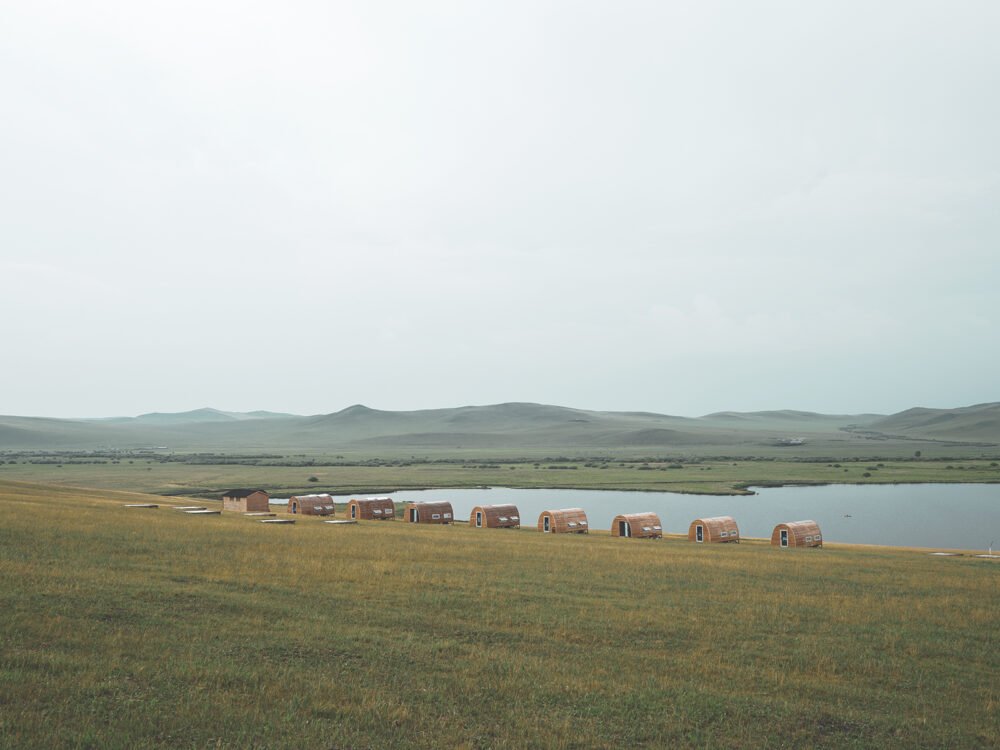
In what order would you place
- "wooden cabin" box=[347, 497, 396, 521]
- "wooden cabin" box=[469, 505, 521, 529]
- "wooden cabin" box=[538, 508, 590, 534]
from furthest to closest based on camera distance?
"wooden cabin" box=[347, 497, 396, 521] < "wooden cabin" box=[469, 505, 521, 529] < "wooden cabin" box=[538, 508, 590, 534]

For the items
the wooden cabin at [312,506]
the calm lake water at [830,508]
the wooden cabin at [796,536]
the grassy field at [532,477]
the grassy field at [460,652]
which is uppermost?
the grassy field at [460,652]

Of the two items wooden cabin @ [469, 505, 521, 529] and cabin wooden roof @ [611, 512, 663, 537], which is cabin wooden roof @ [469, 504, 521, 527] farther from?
cabin wooden roof @ [611, 512, 663, 537]

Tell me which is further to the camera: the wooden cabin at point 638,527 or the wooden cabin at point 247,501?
the wooden cabin at point 247,501

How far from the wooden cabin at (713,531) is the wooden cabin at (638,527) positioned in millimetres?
2362

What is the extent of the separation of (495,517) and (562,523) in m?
5.77

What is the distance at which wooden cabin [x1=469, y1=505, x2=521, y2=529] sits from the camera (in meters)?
56.0

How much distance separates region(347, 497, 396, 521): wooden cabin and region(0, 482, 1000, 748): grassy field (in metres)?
31.3

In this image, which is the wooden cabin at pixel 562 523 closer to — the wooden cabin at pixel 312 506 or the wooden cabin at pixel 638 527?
the wooden cabin at pixel 638 527

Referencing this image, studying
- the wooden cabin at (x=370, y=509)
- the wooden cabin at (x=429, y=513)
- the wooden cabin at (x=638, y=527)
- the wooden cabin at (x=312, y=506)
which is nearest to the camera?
the wooden cabin at (x=638, y=527)

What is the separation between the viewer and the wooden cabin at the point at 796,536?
46781 millimetres

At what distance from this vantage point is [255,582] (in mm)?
21547

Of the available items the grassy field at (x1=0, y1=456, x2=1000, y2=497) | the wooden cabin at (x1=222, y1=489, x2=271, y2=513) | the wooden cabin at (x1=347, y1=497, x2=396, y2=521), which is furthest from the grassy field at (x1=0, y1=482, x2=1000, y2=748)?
the grassy field at (x1=0, y1=456, x2=1000, y2=497)

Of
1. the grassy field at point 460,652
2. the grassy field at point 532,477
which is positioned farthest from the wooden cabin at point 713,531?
the grassy field at point 532,477

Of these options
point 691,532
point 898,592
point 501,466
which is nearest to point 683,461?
point 501,466
